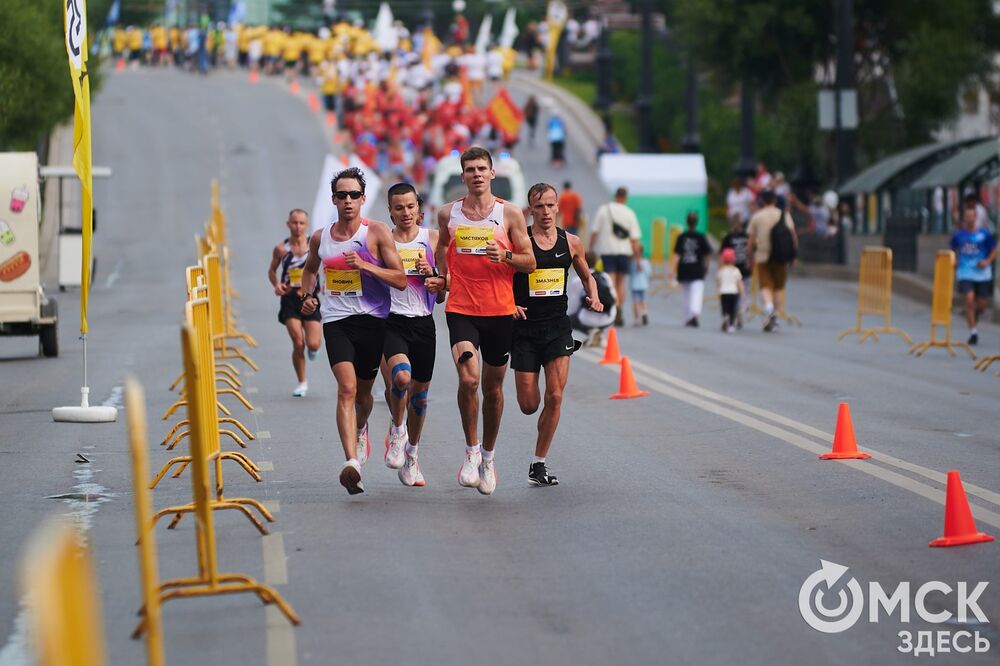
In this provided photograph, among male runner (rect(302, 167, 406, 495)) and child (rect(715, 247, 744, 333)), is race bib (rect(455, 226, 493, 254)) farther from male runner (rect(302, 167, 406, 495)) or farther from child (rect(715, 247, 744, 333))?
child (rect(715, 247, 744, 333))

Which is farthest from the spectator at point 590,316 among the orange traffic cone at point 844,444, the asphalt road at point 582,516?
the orange traffic cone at point 844,444

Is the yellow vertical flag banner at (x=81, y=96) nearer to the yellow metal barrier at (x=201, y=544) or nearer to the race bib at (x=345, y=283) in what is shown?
the race bib at (x=345, y=283)

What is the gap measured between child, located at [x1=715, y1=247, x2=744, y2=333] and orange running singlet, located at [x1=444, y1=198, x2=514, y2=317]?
14.6m

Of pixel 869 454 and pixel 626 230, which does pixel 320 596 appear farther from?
pixel 626 230

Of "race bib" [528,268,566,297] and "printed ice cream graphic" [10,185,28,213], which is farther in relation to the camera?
"printed ice cream graphic" [10,185,28,213]

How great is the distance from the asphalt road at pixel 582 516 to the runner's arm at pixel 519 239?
129cm

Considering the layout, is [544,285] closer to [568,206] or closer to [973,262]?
[973,262]

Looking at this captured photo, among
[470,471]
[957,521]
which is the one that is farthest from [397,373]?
[957,521]

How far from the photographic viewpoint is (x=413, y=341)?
10781 mm

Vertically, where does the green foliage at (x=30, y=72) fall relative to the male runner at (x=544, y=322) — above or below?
above

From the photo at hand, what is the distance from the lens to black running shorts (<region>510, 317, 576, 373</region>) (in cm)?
1087

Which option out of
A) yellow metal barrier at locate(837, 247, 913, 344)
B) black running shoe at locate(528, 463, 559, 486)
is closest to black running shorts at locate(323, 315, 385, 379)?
black running shoe at locate(528, 463, 559, 486)

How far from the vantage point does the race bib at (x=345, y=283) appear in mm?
10734

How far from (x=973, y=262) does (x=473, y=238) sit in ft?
46.3
